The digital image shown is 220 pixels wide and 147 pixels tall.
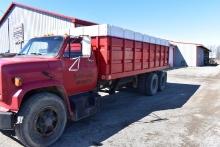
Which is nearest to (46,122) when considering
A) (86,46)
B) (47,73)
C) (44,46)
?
(47,73)

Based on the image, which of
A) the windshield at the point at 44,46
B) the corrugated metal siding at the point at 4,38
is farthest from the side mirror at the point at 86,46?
the corrugated metal siding at the point at 4,38

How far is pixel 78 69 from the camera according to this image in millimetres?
6004

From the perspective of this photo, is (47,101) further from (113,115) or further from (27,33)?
(27,33)

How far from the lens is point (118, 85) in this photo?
8.64 meters

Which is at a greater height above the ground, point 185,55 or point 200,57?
point 185,55

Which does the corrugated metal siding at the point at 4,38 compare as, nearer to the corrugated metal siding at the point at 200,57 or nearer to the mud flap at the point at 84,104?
the mud flap at the point at 84,104

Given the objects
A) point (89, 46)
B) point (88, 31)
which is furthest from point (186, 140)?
point (88, 31)

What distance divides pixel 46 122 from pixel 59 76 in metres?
1.06

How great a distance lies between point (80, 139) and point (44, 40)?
2.69 metres

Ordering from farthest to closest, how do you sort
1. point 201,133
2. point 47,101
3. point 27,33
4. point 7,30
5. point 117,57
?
1. point 7,30
2. point 27,33
3. point 117,57
4. point 201,133
5. point 47,101

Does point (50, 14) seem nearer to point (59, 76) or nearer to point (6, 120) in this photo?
point (59, 76)

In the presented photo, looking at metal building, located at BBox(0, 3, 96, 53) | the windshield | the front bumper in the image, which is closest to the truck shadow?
the front bumper

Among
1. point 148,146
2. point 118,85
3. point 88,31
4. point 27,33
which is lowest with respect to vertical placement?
point 148,146

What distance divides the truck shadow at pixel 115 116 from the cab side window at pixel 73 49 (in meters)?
1.94
